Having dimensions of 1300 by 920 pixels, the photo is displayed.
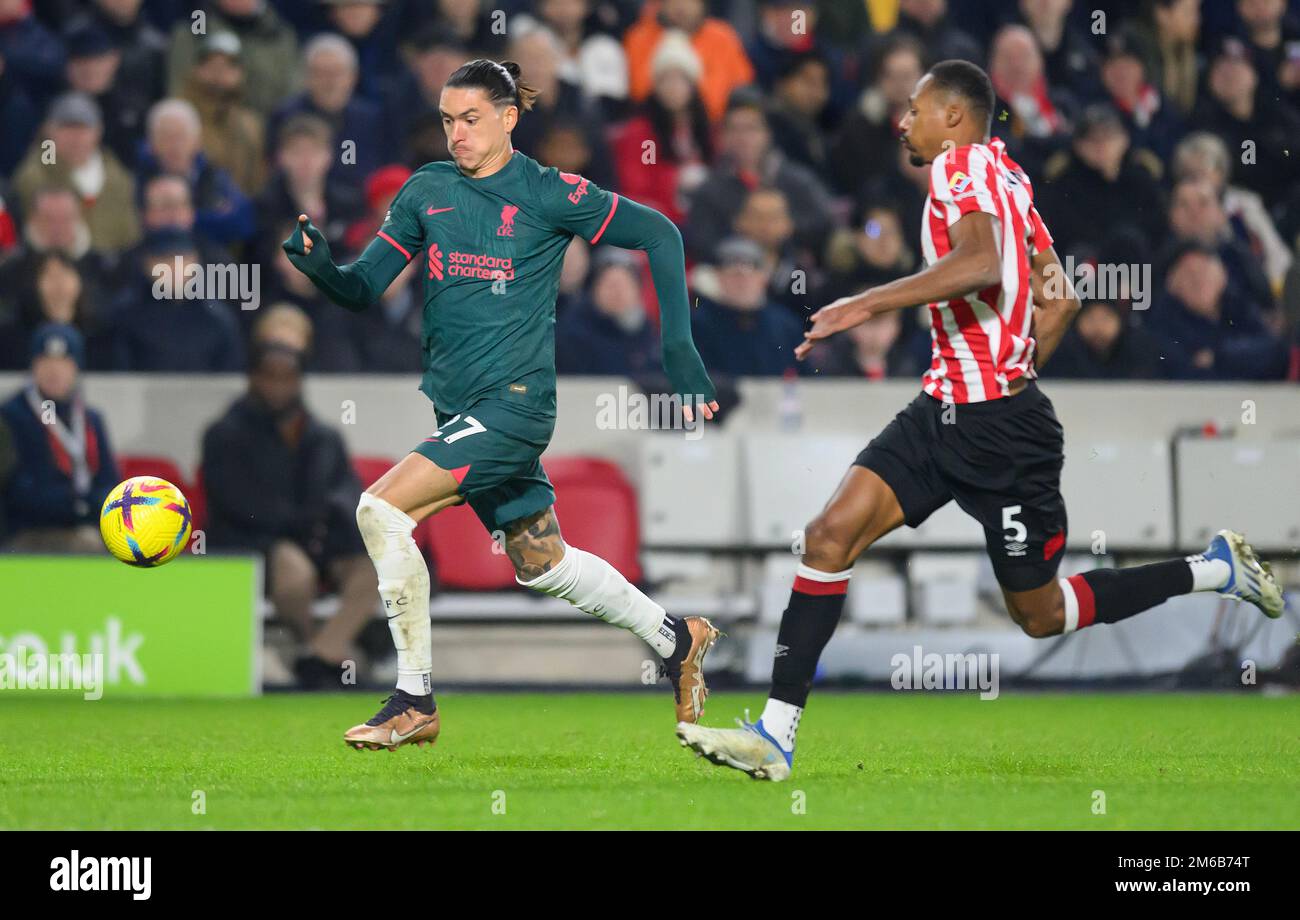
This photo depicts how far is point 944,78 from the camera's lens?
6184mm

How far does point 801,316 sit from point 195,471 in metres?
3.97

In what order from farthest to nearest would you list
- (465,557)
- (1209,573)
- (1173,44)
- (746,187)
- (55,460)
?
(1173,44) < (746,187) < (465,557) < (55,460) < (1209,573)

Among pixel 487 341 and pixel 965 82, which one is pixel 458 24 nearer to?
pixel 487 341

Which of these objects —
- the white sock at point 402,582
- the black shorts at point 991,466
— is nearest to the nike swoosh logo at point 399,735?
the white sock at point 402,582

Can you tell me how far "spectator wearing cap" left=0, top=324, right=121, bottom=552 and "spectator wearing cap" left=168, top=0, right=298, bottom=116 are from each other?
2.78 m

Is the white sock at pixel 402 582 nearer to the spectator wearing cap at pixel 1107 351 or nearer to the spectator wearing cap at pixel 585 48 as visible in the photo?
the spectator wearing cap at pixel 1107 351

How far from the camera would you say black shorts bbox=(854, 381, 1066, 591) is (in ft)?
20.2

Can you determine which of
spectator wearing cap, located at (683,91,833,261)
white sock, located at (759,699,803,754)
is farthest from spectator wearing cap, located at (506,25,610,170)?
white sock, located at (759,699,803,754)

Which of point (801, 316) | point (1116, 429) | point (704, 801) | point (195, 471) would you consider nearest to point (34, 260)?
point (195, 471)

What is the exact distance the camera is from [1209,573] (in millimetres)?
6762

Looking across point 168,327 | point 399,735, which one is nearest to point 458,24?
point 168,327

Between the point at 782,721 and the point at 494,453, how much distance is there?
1.36 meters

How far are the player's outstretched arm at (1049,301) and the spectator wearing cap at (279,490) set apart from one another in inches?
224

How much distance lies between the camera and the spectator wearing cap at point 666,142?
1283 centimetres
